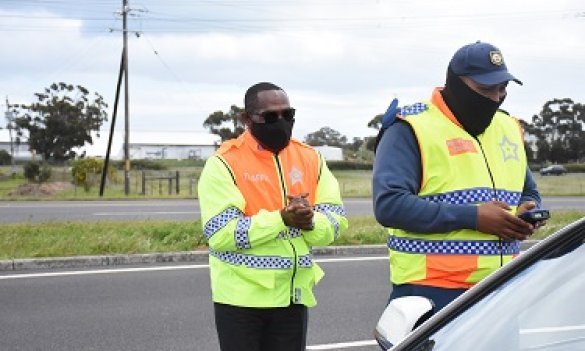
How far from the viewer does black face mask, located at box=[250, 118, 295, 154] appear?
10.1ft

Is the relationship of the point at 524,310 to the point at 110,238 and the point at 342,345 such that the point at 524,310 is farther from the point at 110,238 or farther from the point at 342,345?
the point at 110,238

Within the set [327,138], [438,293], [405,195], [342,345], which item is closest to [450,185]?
[405,195]

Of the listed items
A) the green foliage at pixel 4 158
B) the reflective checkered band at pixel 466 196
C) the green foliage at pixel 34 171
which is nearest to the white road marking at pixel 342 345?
the reflective checkered band at pixel 466 196

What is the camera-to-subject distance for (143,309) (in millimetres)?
6672

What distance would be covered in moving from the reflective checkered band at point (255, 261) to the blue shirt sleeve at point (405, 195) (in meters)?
0.48

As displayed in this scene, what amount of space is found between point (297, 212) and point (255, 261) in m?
0.31

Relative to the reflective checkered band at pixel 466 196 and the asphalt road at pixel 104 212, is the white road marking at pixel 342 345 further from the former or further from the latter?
the asphalt road at pixel 104 212

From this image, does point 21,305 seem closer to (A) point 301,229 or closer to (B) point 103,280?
(B) point 103,280

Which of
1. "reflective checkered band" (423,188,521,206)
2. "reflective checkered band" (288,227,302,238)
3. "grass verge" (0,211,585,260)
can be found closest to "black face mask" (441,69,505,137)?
"reflective checkered band" (423,188,521,206)

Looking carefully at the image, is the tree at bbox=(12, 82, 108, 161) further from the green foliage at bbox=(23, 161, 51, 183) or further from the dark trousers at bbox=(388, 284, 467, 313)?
the dark trousers at bbox=(388, 284, 467, 313)

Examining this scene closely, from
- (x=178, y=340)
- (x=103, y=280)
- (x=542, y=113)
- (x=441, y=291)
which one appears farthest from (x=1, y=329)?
(x=542, y=113)

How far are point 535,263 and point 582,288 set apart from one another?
14 centimetres

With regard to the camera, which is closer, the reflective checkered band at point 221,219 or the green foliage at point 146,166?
the reflective checkered band at point 221,219

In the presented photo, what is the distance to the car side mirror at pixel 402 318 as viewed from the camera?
207 centimetres
